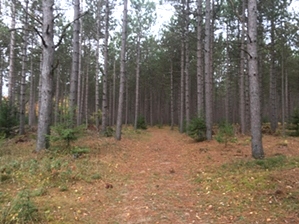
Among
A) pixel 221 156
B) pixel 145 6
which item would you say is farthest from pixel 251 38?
pixel 145 6

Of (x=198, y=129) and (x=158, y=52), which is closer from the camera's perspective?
(x=198, y=129)

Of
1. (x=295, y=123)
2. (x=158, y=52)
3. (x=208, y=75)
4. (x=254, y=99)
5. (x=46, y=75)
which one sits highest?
(x=158, y=52)

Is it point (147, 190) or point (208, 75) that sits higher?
point (208, 75)

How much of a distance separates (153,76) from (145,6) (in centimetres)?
964

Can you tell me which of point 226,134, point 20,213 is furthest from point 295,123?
point 20,213

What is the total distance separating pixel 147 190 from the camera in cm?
530

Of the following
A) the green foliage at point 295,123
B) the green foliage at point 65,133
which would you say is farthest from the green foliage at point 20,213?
the green foliage at point 295,123

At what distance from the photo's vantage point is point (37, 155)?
7.81 metres

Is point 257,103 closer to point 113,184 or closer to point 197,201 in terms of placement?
point 197,201

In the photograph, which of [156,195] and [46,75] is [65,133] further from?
[156,195]

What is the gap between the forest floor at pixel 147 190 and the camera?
12.6ft

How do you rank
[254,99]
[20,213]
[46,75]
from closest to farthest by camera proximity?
[20,213], [254,99], [46,75]

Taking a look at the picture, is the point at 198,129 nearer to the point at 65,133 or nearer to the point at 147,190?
the point at 65,133

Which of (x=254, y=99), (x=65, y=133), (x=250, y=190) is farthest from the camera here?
(x=65, y=133)
